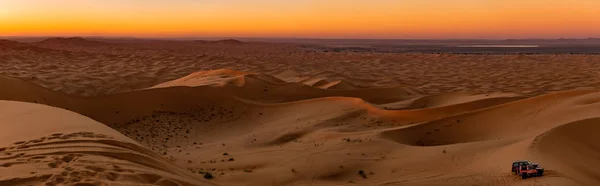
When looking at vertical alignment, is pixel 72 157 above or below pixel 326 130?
above

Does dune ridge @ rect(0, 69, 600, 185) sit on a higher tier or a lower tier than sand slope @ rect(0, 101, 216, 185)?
lower

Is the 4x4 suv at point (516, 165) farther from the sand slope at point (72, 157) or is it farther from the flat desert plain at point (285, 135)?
the sand slope at point (72, 157)

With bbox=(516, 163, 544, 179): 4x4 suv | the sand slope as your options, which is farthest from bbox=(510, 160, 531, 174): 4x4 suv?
the sand slope

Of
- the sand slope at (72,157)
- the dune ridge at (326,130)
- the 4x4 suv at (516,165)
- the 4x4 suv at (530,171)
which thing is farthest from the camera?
the dune ridge at (326,130)

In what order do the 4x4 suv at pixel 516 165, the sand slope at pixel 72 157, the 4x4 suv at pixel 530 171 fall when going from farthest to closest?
the 4x4 suv at pixel 516 165
the 4x4 suv at pixel 530 171
the sand slope at pixel 72 157

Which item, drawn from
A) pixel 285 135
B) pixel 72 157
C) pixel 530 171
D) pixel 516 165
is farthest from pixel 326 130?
pixel 72 157

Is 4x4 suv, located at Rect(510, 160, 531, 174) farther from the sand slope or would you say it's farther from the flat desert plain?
the sand slope

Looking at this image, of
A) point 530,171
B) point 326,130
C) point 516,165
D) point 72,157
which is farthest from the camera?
point 326,130

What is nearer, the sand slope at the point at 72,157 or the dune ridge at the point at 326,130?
the sand slope at the point at 72,157

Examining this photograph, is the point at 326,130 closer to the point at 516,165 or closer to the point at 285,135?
the point at 285,135

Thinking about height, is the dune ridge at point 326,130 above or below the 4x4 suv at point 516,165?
below

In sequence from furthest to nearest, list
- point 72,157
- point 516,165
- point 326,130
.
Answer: point 326,130 → point 516,165 → point 72,157

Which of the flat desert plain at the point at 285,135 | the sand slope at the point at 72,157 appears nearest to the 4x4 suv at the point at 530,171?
the flat desert plain at the point at 285,135

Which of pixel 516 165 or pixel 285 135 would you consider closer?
pixel 516 165
